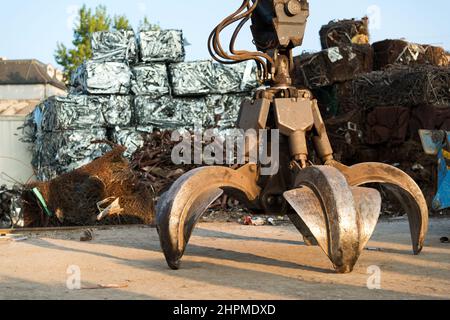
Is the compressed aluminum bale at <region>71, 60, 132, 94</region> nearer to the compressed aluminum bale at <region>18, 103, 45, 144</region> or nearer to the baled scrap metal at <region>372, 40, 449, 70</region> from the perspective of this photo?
the compressed aluminum bale at <region>18, 103, 45, 144</region>

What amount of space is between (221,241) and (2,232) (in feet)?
10.2

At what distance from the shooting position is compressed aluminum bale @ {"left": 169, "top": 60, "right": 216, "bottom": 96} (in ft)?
41.7

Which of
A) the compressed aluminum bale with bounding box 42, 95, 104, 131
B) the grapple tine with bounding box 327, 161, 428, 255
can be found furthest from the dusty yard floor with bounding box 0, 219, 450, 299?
the compressed aluminum bale with bounding box 42, 95, 104, 131

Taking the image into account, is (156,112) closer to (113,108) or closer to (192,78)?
(113,108)

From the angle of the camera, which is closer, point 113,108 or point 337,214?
point 337,214

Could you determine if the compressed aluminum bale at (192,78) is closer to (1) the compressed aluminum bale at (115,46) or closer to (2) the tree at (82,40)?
(1) the compressed aluminum bale at (115,46)

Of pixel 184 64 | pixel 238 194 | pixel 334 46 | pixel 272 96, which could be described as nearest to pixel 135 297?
pixel 238 194

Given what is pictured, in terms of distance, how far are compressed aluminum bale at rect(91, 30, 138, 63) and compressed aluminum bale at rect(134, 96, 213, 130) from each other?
2.96 feet

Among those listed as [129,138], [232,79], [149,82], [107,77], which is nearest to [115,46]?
[107,77]

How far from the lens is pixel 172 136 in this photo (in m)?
12.2

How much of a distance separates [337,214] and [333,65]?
9124 mm

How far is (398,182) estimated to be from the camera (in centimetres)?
534

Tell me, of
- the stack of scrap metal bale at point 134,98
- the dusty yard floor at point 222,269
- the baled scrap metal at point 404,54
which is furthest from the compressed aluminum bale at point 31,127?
the baled scrap metal at point 404,54

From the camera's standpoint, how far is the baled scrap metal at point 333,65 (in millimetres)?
13102
